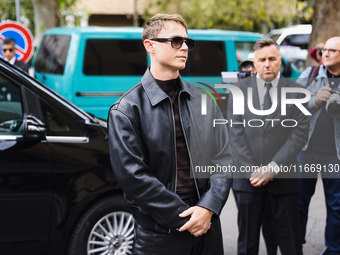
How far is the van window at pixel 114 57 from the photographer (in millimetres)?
8250

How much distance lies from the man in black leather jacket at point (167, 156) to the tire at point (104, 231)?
1324 millimetres

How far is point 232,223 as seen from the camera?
584 centimetres

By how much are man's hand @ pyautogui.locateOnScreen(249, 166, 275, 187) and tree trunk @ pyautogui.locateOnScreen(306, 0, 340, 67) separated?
18.4ft

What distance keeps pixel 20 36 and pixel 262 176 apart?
5562 mm

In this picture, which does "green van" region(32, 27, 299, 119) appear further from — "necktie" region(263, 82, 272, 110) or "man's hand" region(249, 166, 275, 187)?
"man's hand" region(249, 166, 275, 187)

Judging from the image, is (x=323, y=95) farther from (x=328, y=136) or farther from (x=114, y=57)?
(x=114, y=57)

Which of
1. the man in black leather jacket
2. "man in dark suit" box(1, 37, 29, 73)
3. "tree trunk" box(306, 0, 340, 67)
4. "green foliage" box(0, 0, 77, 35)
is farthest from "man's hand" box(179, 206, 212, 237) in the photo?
"green foliage" box(0, 0, 77, 35)

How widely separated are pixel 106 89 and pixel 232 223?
336cm

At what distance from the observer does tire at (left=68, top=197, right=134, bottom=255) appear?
3975 mm

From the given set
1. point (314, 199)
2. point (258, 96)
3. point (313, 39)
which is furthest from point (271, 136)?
point (313, 39)

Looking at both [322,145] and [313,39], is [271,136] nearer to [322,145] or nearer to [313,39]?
[322,145]

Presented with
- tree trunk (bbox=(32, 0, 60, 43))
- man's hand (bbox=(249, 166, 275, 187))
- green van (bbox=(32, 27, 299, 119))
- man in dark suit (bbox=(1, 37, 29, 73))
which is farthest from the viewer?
tree trunk (bbox=(32, 0, 60, 43))

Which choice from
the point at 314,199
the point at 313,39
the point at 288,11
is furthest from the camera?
the point at 288,11

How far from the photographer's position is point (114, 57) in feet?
27.5
